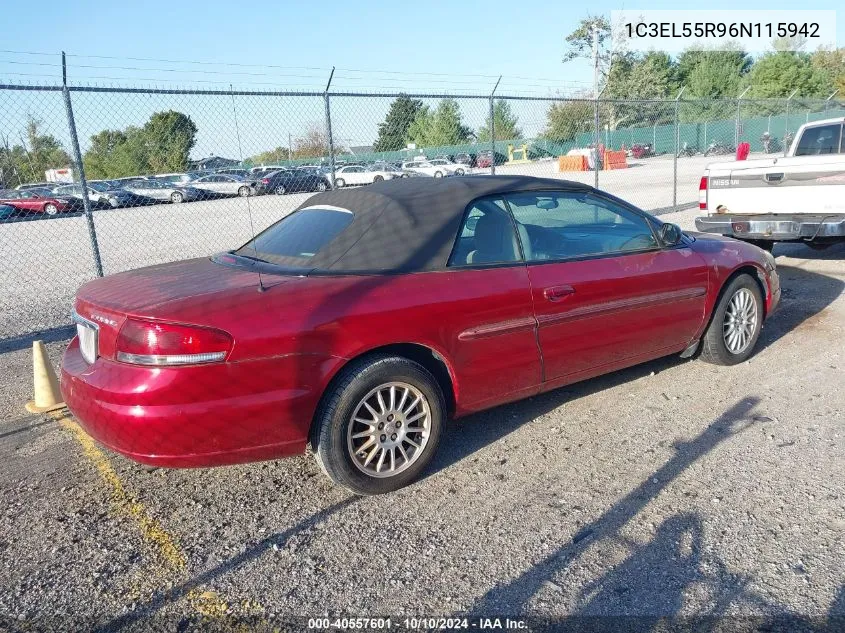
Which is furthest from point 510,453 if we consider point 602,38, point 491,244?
point 602,38

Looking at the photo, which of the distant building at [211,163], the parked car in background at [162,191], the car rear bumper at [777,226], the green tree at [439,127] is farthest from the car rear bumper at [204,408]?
the parked car in background at [162,191]

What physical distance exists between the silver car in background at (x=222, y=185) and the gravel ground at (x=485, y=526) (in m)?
7.65

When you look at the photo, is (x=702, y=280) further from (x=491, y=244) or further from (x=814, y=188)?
(x=814, y=188)

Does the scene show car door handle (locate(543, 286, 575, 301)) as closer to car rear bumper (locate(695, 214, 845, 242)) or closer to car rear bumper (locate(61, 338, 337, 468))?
car rear bumper (locate(61, 338, 337, 468))

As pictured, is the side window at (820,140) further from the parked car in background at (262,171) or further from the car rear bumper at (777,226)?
the parked car in background at (262,171)

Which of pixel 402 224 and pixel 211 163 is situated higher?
pixel 211 163

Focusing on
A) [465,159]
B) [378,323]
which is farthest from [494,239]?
[465,159]

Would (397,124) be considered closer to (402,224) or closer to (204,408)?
(402,224)

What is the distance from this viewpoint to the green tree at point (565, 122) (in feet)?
46.5

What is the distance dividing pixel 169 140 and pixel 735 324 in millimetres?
6510

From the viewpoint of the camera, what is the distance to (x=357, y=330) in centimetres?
330

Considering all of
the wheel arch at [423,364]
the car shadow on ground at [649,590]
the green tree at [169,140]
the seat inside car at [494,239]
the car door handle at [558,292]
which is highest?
the green tree at [169,140]

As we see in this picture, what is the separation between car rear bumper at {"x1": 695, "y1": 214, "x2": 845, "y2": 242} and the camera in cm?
762

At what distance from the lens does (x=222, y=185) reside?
1284cm
